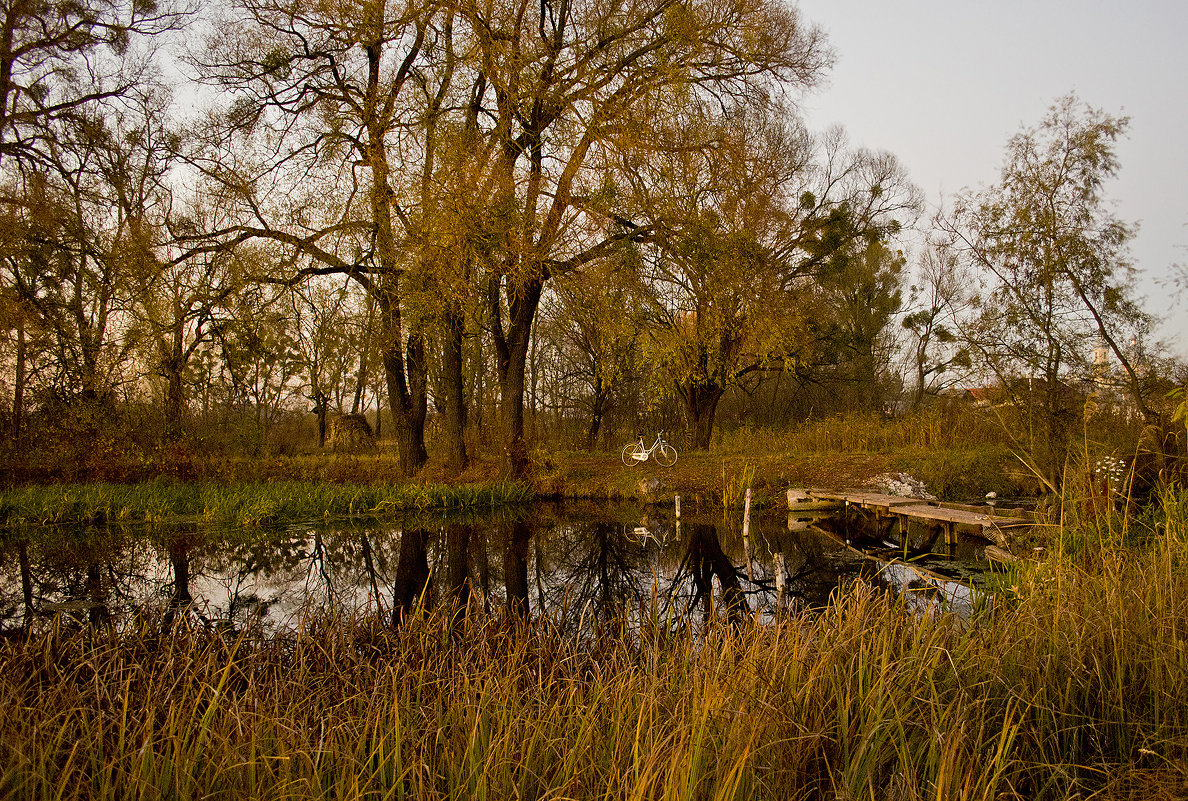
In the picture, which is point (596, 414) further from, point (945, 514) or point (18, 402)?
point (18, 402)

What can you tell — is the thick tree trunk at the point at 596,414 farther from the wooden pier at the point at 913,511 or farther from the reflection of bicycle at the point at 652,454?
the wooden pier at the point at 913,511

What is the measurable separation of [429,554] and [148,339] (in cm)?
669

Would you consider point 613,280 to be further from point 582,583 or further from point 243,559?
point 243,559

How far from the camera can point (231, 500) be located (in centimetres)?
1176

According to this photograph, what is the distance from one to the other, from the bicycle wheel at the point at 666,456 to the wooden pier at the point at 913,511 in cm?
361

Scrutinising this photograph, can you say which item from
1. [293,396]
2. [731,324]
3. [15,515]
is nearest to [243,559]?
[15,515]

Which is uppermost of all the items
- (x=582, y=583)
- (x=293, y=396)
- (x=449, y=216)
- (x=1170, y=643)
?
(x=449, y=216)

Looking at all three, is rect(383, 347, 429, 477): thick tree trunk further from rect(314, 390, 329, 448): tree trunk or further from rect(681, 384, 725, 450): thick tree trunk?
rect(314, 390, 329, 448): tree trunk

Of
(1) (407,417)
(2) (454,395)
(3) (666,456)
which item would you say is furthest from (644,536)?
(1) (407,417)

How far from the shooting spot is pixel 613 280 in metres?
12.2

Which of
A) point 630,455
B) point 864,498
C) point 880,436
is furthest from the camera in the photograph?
point 880,436

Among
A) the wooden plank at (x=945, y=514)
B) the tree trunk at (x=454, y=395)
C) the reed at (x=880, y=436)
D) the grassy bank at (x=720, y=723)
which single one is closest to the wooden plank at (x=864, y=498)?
the wooden plank at (x=945, y=514)

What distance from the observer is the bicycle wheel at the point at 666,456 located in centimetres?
1591

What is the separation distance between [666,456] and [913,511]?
634cm
